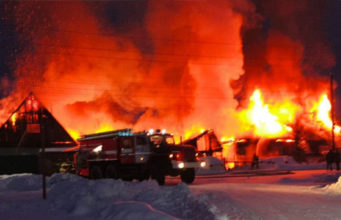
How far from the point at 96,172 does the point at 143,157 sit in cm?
441

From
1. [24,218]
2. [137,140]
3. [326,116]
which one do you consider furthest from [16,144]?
[326,116]

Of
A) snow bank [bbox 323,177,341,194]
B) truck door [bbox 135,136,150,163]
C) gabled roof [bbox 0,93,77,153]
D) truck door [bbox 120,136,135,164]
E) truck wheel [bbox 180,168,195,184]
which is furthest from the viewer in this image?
gabled roof [bbox 0,93,77,153]

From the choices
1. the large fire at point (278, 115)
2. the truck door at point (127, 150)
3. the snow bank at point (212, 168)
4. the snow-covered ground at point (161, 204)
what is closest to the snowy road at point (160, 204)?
the snow-covered ground at point (161, 204)

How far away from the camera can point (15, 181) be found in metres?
23.4

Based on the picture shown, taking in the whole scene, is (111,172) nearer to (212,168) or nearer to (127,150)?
(127,150)

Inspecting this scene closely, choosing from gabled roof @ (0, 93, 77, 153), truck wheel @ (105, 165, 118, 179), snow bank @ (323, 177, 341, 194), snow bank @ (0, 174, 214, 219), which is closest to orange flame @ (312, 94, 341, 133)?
gabled roof @ (0, 93, 77, 153)

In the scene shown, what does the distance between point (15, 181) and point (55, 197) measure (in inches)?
344

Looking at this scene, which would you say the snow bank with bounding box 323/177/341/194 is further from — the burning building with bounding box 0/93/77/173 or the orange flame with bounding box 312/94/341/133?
the orange flame with bounding box 312/94/341/133

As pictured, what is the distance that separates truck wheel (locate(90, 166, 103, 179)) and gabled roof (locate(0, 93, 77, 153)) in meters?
13.0

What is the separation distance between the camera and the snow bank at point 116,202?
11086 millimetres

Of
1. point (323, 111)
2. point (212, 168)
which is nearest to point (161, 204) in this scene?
point (212, 168)

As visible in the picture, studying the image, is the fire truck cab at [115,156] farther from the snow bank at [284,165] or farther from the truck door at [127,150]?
the snow bank at [284,165]

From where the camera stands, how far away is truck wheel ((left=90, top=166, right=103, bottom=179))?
24.8 metres

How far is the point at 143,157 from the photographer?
2209cm
